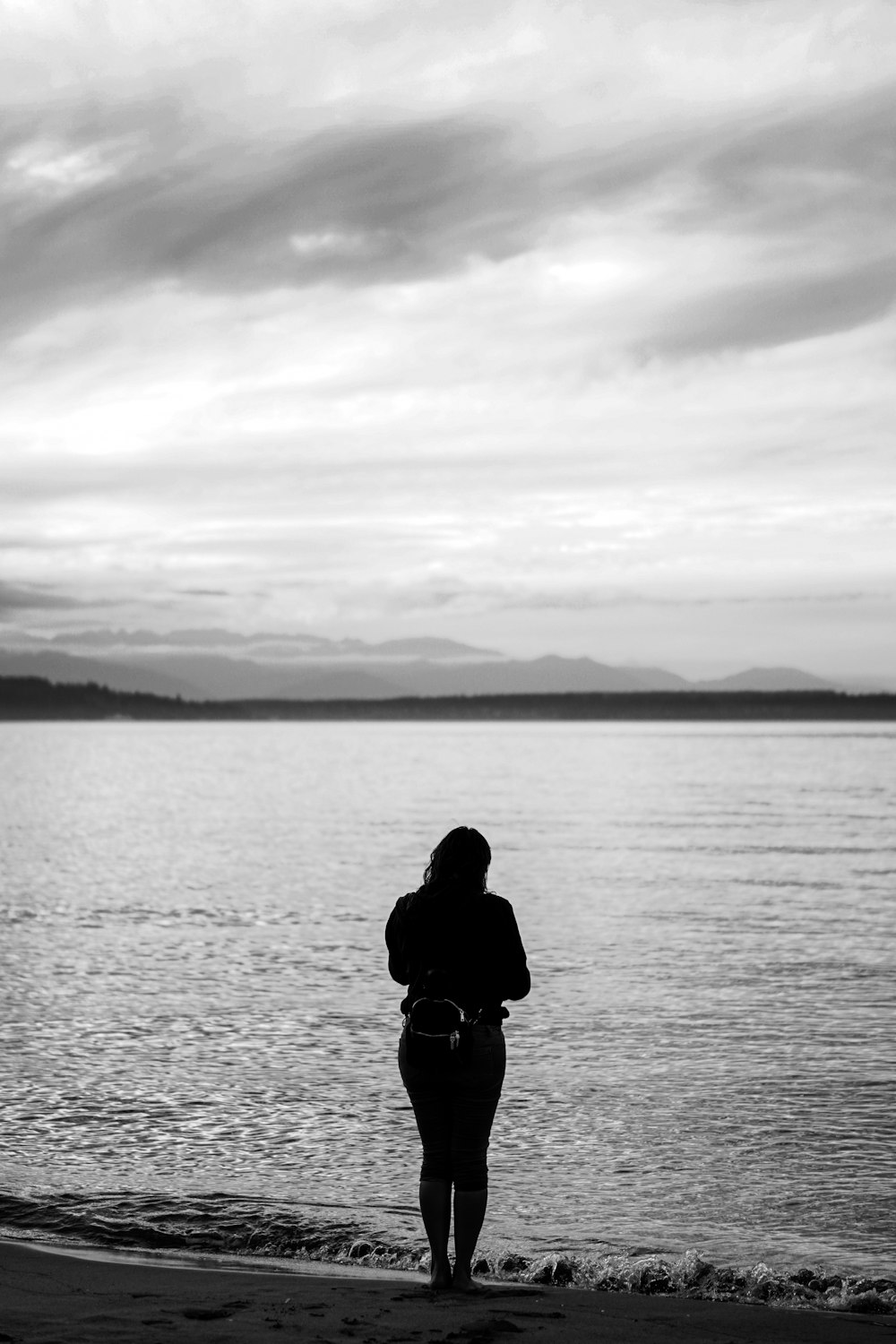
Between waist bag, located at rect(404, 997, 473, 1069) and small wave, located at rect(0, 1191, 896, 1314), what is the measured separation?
6.57 feet

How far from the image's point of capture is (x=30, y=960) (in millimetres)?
19281

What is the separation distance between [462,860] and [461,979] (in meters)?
0.59

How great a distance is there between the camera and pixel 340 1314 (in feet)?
22.0

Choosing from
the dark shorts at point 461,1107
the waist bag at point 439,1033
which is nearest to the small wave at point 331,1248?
the dark shorts at point 461,1107

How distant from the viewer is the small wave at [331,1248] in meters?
7.74

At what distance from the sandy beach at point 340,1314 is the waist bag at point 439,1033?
122 cm

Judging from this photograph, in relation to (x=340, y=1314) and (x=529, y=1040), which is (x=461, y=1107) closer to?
(x=340, y=1314)

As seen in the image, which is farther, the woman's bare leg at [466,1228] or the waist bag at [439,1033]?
the woman's bare leg at [466,1228]

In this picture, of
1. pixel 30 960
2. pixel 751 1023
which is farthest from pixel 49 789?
pixel 751 1023

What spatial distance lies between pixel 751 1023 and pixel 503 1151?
5.31m

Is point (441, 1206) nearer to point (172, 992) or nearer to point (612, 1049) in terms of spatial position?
point (612, 1049)

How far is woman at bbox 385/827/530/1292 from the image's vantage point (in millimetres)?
6664

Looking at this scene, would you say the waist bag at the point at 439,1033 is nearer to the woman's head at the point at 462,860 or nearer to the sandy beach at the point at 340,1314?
the woman's head at the point at 462,860

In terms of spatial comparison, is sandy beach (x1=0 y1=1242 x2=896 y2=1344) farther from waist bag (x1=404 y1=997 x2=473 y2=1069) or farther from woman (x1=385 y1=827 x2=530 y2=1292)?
waist bag (x1=404 y1=997 x2=473 y2=1069)
